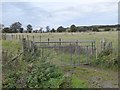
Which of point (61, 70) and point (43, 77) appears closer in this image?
point (43, 77)

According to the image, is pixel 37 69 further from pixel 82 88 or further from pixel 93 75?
pixel 93 75

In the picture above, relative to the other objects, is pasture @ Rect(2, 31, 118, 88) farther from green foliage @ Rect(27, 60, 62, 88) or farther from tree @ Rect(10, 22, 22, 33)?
tree @ Rect(10, 22, 22, 33)

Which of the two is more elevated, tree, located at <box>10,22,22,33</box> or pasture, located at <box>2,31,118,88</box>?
tree, located at <box>10,22,22,33</box>

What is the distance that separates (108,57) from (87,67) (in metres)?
1.01

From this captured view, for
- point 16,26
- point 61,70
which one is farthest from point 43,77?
point 16,26

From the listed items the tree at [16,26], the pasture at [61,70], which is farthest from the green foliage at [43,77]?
the tree at [16,26]

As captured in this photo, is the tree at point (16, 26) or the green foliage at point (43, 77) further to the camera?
the tree at point (16, 26)

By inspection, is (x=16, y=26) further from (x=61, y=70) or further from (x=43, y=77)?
(x=43, y=77)

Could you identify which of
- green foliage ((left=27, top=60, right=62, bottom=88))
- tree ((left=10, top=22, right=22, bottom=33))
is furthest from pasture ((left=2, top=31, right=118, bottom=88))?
tree ((left=10, top=22, right=22, bottom=33))

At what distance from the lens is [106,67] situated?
423 inches

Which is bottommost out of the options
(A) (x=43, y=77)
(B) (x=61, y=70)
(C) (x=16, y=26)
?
A: (B) (x=61, y=70)

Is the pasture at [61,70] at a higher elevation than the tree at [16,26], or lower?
lower

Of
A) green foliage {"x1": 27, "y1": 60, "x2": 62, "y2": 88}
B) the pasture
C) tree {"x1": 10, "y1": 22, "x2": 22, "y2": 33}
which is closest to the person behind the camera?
green foliage {"x1": 27, "y1": 60, "x2": 62, "y2": 88}

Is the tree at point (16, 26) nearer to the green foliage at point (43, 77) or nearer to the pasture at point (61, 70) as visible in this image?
the pasture at point (61, 70)
